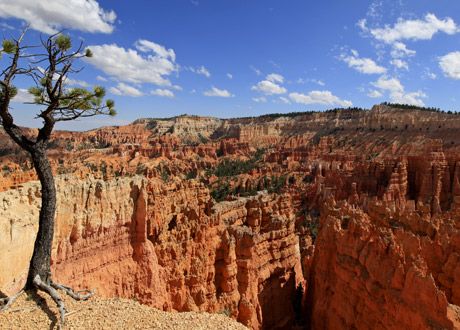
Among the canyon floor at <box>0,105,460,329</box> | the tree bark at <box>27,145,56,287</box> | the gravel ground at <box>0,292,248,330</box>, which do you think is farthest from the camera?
the canyon floor at <box>0,105,460,329</box>

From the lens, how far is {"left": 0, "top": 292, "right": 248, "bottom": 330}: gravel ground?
208 inches

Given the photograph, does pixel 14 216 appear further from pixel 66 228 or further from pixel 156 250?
pixel 156 250

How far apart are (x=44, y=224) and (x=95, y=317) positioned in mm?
2138

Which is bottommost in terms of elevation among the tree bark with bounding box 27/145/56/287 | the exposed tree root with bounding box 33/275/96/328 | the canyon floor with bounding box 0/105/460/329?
the canyon floor with bounding box 0/105/460/329

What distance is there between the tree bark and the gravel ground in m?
0.46

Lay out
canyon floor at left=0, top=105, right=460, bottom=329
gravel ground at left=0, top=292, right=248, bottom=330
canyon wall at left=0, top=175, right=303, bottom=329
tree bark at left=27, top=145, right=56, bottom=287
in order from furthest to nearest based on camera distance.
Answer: canyon floor at left=0, top=105, right=460, bottom=329 → canyon wall at left=0, top=175, right=303, bottom=329 → tree bark at left=27, top=145, right=56, bottom=287 → gravel ground at left=0, top=292, right=248, bottom=330

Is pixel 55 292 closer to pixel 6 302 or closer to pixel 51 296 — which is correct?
pixel 51 296

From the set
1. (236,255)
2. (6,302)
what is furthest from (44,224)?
(236,255)

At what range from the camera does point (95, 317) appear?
589 cm

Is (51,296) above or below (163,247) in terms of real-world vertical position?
above

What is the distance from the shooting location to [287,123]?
384 feet

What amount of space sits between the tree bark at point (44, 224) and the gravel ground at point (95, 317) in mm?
455

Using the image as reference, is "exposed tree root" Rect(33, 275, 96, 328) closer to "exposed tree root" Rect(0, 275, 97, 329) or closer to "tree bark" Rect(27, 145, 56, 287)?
"exposed tree root" Rect(0, 275, 97, 329)

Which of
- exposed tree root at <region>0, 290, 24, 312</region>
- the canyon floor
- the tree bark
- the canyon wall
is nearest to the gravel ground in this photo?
exposed tree root at <region>0, 290, 24, 312</region>
